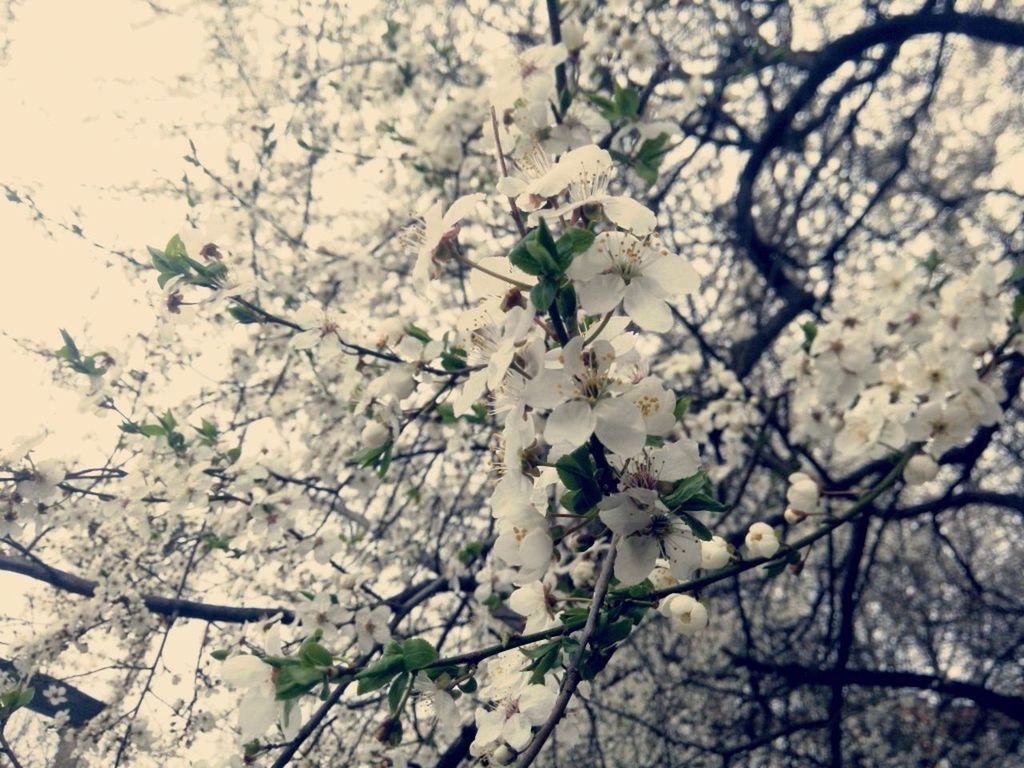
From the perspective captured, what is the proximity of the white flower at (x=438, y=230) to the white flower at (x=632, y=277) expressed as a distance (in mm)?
185

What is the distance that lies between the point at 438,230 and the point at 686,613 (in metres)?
0.69

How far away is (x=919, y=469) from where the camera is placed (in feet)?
5.00

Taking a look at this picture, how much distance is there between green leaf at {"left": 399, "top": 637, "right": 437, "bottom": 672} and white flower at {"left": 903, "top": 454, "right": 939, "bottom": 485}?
4.13 ft

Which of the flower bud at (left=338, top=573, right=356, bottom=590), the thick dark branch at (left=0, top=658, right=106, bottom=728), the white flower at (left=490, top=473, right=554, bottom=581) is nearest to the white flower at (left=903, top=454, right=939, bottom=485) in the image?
the white flower at (left=490, top=473, right=554, bottom=581)

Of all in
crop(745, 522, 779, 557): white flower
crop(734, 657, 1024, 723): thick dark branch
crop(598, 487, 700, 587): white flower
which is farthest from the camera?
crop(734, 657, 1024, 723): thick dark branch

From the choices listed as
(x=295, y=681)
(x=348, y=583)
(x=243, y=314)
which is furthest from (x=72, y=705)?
(x=295, y=681)

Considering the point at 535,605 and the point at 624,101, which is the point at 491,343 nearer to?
the point at 535,605

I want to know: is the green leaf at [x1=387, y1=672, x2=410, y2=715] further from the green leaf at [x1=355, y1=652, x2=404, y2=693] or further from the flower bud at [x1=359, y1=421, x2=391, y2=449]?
the flower bud at [x1=359, y1=421, x2=391, y2=449]

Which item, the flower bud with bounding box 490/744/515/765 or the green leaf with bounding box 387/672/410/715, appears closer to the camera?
the green leaf with bounding box 387/672/410/715

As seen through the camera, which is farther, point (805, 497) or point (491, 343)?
point (805, 497)

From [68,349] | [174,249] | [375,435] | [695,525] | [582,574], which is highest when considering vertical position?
[68,349]

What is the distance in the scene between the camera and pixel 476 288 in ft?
2.84

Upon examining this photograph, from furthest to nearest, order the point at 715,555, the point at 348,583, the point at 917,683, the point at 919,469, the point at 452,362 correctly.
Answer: the point at 917,683 → the point at 348,583 → the point at 919,469 → the point at 452,362 → the point at 715,555

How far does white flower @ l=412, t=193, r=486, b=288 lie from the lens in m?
0.88
